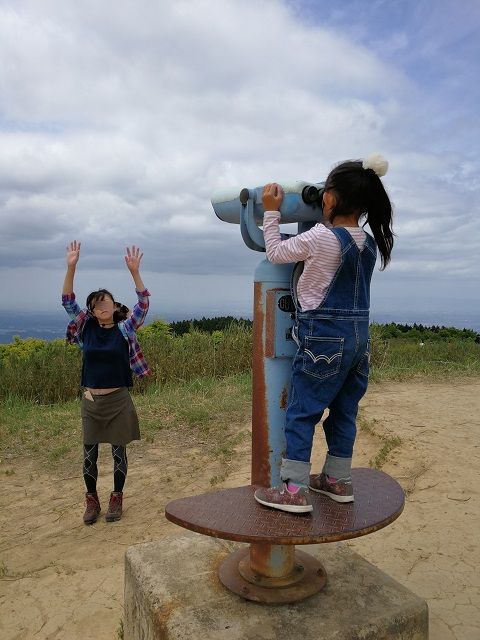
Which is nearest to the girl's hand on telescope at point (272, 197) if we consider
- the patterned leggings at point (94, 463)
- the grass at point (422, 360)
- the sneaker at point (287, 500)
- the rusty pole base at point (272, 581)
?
the sneaker at point (287, 500)

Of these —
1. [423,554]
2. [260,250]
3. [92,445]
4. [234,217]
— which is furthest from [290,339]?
[92,445]

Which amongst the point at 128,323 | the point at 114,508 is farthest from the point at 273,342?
the point at 114,508

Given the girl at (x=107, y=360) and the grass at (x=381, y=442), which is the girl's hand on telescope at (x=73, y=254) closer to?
the girl at (x=107, y=360)

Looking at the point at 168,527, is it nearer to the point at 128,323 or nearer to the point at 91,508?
the point at 91,508

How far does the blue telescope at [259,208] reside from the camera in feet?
7.39

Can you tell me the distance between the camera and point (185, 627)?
2.17 metres

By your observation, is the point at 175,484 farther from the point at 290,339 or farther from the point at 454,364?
the point at 454,364

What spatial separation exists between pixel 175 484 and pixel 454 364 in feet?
18.5

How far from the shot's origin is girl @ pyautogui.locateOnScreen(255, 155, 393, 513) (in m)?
2.08

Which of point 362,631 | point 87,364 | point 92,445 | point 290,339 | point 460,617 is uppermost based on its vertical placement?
point 290,339

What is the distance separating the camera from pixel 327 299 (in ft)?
6.84

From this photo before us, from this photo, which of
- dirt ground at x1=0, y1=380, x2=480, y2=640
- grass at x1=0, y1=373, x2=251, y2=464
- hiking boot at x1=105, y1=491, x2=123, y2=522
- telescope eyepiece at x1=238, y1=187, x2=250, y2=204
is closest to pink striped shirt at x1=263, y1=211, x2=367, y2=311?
telescope eyepiece at x1=238, y1=187, x2=250, y2=204

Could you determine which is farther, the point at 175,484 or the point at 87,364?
the point at 175,484

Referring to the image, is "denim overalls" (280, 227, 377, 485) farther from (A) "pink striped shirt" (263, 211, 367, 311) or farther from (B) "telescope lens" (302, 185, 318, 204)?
(B) "telescope lens" (302, 185, 318, 204)
